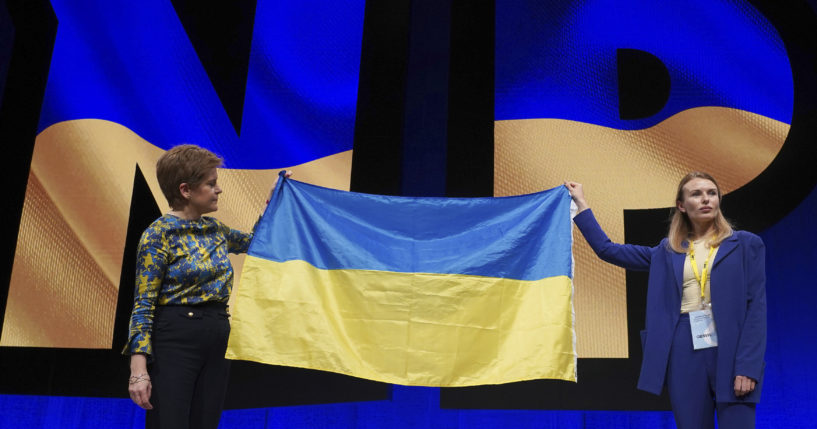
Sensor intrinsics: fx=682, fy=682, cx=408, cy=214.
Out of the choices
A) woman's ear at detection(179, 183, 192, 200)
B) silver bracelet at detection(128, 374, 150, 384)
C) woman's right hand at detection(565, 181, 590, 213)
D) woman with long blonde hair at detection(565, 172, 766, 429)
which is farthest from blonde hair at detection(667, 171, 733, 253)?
silver bracelet at detection(128, 374, 150, 384)

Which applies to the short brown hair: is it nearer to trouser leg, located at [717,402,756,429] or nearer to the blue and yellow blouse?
the blue and yellow blouse

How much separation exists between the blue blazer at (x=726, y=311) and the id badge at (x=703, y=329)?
0.02 metres

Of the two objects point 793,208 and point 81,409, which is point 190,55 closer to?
point 81,409

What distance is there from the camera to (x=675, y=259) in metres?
2.08

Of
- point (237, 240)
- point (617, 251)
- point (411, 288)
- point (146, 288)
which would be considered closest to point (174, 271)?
point (146, 288)

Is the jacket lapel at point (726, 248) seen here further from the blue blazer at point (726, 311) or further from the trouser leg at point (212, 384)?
the trouser leg at point (212, 384)

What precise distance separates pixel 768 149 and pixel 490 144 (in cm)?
135

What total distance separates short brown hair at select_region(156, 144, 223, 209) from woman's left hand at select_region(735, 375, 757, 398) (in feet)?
5.25

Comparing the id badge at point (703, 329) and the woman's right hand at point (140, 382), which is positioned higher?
the id badge at point (703, 329)

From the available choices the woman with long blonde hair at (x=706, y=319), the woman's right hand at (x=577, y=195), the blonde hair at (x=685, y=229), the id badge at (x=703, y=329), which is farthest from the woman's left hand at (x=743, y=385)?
the woman's right hand at (x=577, y=195)

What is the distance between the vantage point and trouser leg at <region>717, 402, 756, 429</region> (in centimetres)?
185

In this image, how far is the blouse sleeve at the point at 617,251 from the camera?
2.28m

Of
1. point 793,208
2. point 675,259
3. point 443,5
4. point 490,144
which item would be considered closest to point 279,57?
point 443,5

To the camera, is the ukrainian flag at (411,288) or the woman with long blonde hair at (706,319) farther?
the ukrainian flag at (411,288)
